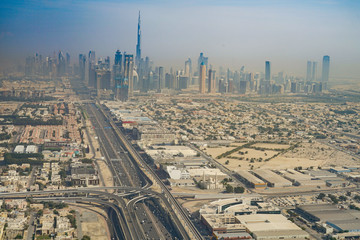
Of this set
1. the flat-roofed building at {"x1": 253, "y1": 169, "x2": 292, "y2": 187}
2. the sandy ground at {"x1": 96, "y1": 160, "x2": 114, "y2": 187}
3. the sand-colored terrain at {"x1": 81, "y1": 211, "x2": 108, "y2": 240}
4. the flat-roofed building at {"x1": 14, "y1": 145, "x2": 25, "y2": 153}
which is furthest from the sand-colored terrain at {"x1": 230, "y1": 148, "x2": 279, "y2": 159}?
the sand-colored terrain at {"x1": 81, "y1": 211, "x2": 108, "y2": 240}

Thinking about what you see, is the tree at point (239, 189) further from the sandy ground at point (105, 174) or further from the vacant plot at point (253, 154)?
the vacant plot at point (253, 154)

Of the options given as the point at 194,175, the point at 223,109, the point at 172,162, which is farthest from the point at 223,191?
the point at 223,109

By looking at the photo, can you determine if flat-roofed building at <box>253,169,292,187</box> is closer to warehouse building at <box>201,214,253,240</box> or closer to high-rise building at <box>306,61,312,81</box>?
warehouse building at <box>201,214,253,240</box>

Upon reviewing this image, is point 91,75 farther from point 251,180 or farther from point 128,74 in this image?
point 251,180

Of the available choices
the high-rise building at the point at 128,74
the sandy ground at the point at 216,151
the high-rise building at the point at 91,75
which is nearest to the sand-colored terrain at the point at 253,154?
the sandy ground at the point at 216,151

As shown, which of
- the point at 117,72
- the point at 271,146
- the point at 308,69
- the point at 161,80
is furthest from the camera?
the point at 308,69

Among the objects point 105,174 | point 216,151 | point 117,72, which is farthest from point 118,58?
point 105,174
